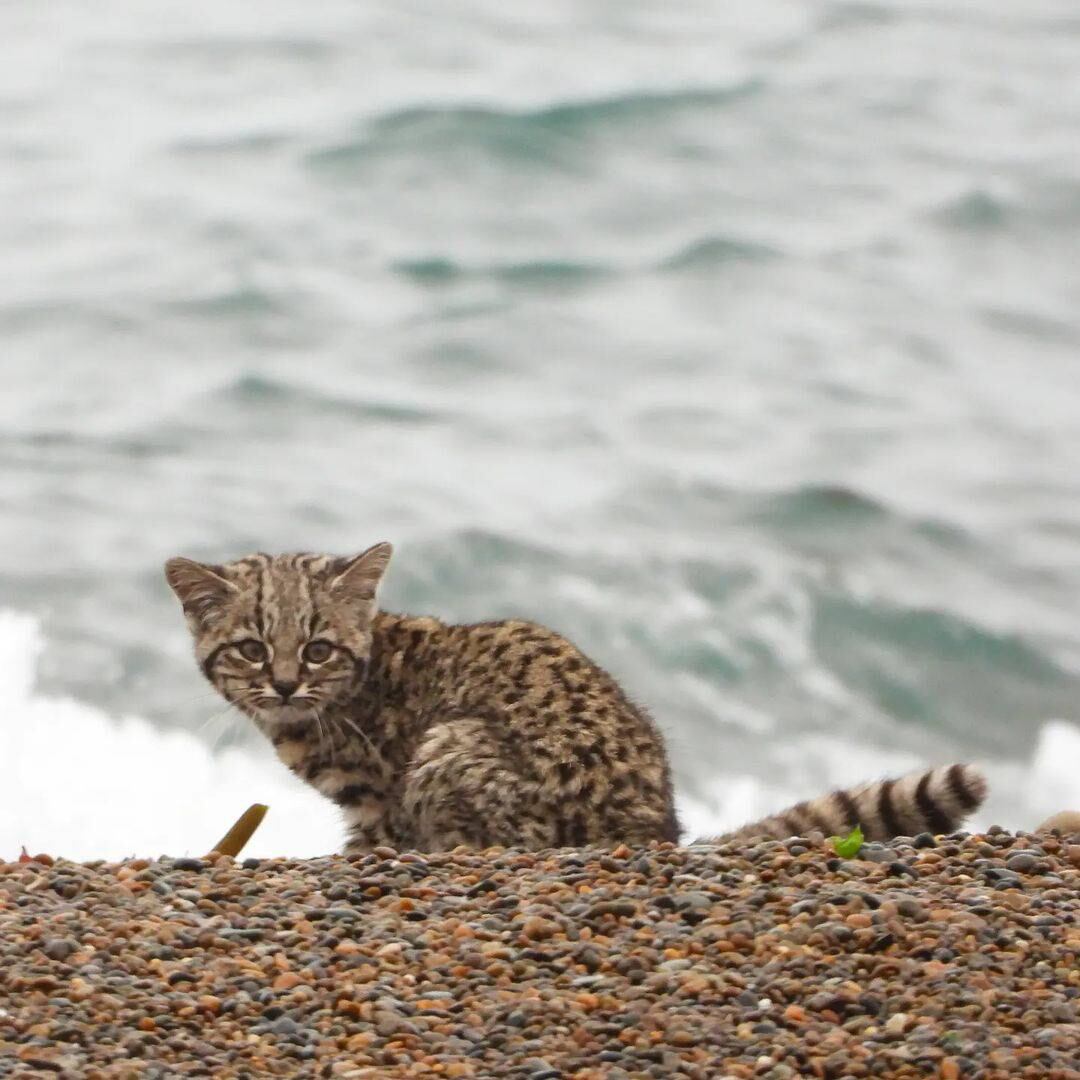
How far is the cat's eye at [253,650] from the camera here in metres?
8.88

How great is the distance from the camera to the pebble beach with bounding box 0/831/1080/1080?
5531 mm

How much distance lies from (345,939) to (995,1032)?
1915mm

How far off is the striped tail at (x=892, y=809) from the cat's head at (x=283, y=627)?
195 cm

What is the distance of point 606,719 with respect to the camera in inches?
323

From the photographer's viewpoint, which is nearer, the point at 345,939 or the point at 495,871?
the point at 345,939

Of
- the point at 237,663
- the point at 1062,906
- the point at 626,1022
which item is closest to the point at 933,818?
the point at 1062,906

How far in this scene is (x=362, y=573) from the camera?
29.7 ft

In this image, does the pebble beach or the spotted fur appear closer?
the pebble beach

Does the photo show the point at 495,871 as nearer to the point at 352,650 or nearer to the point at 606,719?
the point at 606,719

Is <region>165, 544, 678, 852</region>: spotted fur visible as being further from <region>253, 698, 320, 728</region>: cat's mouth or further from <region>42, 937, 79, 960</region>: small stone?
<region>42, 937, 79, 960</region>: small stone

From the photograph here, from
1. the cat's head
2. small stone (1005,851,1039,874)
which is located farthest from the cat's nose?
small stone (1005,851,1039,874)

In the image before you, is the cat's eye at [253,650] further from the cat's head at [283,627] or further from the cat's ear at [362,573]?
the cat's ear at [362,573]

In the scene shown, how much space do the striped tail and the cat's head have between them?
6.39 feet

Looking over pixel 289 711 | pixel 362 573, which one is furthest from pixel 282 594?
pixel 289 711
